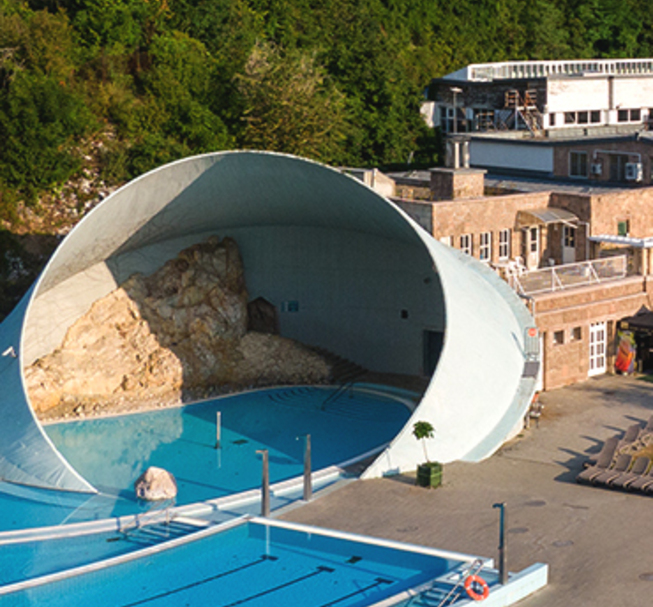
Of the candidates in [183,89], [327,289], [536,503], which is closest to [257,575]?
[536,503]

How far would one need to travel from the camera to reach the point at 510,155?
40.1m

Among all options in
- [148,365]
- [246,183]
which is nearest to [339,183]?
[246,183]

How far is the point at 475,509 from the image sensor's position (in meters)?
21.7

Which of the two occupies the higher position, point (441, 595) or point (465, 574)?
point (465, 574)

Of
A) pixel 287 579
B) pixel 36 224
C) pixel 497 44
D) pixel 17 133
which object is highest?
pixel 497 44

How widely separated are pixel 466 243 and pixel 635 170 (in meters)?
7.47

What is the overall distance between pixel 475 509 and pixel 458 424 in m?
3.25

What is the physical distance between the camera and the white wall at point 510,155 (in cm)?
3928

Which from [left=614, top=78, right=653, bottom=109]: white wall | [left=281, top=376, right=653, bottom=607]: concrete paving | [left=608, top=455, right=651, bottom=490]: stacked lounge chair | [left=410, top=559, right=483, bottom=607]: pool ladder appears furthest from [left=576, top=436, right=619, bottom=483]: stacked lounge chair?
[left=614, top=78, right=653, bottom=109]: white wall

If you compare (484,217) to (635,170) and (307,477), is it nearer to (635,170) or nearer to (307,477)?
(635,170)

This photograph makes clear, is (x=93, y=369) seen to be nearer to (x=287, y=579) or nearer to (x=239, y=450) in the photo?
(x=239, y=450)

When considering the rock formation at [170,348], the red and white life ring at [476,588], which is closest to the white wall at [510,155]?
the rock formation at [170,348]

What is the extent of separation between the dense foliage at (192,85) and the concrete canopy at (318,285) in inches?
323

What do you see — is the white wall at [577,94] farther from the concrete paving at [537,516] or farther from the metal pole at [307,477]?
the metal pole at [307,477]
